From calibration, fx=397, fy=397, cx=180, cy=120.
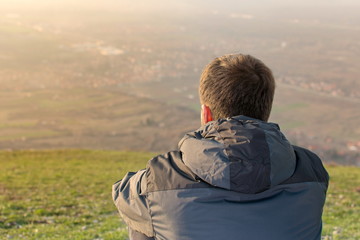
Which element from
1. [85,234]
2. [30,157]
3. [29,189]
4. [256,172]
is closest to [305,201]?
[256,172]

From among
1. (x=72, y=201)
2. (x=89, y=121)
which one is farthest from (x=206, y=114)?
(x=89, y=121)

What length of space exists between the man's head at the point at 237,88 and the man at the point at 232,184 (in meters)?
0.01

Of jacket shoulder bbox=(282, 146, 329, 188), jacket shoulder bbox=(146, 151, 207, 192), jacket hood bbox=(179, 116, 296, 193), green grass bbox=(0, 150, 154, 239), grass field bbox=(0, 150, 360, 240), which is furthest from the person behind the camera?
green grass bbox=(0, 150, 154, 239)

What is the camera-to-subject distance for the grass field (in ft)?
40.2

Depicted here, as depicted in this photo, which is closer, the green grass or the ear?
the ear

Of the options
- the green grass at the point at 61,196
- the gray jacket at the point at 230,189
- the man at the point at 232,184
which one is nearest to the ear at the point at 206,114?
the man at the point at 232,184

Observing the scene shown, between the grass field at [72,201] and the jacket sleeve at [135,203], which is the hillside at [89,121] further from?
the jacket sleeve at [135,203]

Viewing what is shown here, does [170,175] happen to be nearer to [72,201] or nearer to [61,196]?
[72,201]

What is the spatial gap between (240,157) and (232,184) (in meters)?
0.26

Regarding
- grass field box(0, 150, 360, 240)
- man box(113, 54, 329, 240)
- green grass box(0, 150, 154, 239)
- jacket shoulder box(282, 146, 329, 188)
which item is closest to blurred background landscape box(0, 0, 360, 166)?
green grass box(0, 150, 154, 239)

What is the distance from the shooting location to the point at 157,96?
144125 mm

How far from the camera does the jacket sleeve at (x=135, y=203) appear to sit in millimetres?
4012

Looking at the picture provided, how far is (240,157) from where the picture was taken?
139 inches

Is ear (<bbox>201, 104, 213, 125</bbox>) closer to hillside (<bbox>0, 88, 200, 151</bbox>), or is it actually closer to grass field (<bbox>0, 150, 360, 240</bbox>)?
grass field (<bbox>0, 150, 360, 240</bbox>)
